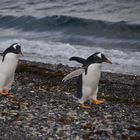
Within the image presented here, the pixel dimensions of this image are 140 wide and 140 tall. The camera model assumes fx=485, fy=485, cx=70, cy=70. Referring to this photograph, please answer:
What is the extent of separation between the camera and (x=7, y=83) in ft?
34.8

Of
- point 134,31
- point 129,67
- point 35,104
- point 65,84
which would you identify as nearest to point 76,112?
point 35,104

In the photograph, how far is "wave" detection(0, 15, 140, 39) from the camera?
86.9 ft

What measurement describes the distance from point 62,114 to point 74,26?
1950 centimetres

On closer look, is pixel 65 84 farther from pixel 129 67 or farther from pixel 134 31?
pixel 134 31

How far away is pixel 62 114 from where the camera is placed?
9.39 meters

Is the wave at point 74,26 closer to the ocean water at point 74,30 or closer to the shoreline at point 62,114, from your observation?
the ocean water at point 74,30

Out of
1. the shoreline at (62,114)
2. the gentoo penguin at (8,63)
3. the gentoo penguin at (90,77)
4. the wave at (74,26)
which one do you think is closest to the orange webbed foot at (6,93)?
the gentoo penguin at (8,63)

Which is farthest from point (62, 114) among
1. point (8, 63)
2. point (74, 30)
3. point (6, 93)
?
point (74, 30)

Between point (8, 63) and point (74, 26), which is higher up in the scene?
point (8, 63)

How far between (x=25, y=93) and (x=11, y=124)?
229cm

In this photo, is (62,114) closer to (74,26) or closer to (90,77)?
(90,77)

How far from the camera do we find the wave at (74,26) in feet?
86.9

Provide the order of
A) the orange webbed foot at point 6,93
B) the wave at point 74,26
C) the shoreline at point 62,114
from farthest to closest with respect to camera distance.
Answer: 1. the wave at point 74,26
2. the orange webbed foot at point 6,93
3. the shoreline at point 62,114

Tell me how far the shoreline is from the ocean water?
566 centimetres
